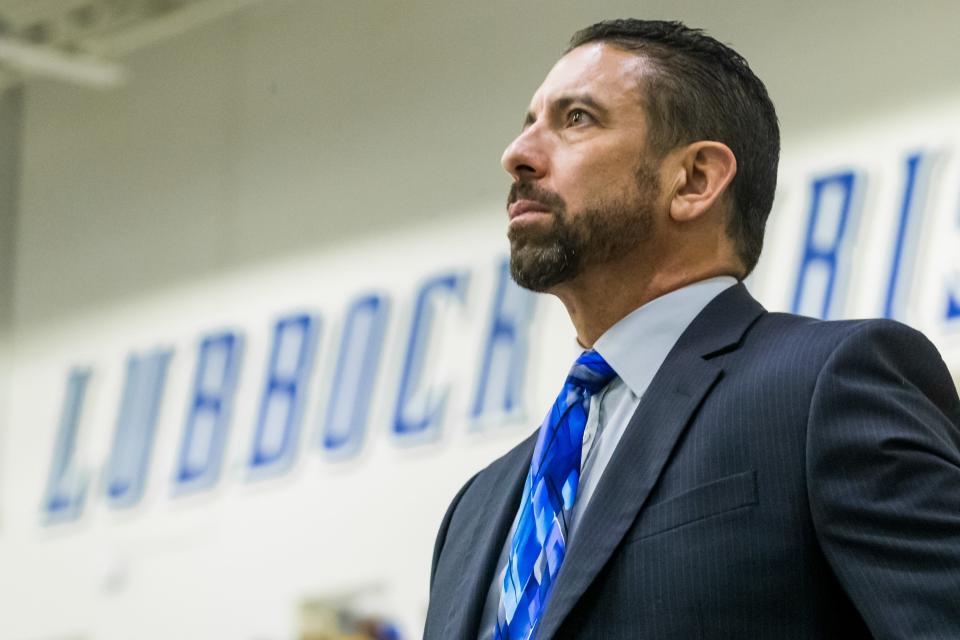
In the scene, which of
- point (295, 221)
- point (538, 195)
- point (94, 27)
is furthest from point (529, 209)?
point (94, 27)

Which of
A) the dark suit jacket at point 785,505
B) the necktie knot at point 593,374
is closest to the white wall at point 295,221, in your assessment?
the necktie knot at point 593,374

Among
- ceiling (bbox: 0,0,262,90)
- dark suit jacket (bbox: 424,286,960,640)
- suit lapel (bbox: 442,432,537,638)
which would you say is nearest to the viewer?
dark suit jacket (bbox: 424,286,960,640)

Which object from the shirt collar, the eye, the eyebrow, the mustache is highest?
the eyebrow

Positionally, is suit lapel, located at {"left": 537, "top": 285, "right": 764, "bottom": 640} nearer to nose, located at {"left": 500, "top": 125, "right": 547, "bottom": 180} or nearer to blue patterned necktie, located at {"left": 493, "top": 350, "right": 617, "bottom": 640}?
blue patterned necktie, located at {"left": 493, "top": 350, "right": 617, "bottom": 640}

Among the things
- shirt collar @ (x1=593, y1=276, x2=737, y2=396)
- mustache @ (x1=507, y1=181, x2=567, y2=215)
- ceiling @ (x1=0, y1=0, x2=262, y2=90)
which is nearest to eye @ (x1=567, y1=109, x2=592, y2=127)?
mustache @ (x1=507, y1=181, x2=567, y2=215)

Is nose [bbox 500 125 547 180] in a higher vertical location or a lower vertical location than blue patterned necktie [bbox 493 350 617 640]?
higher

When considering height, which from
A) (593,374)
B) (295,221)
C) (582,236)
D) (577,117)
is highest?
(577,117)

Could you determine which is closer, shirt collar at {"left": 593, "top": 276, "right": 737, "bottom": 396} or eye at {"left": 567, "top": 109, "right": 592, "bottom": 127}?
shirt collar at {"left": 593, "top": 276, "right": 737, "bottom": 396}

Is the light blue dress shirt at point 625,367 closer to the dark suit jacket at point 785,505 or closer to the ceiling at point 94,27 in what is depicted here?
the dark suit jacket at point 785,505

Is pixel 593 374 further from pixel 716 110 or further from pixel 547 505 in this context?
pixel 716 110

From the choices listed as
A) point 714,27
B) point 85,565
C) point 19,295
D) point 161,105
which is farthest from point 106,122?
point 714,27

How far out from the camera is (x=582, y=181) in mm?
1945

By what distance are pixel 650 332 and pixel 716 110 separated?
1.12 ft

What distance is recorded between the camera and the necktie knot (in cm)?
185
